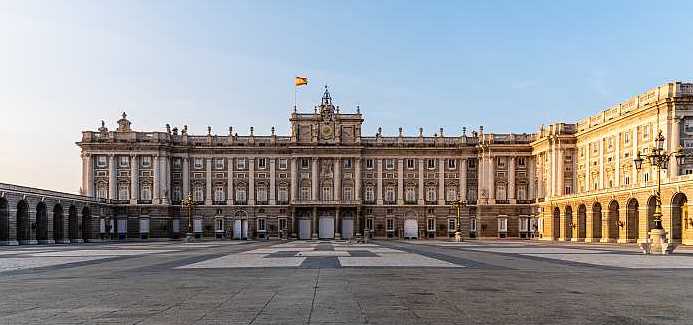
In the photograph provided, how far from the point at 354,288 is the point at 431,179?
10028 cm

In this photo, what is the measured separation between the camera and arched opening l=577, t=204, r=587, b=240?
91.2 m

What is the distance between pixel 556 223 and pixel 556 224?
15 centimetres

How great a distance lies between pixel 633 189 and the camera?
243 feet

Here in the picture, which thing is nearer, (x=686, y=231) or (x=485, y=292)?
(x=485, y=292)

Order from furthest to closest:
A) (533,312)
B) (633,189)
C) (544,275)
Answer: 1. (633,189)
2. (544,275)
3. (533,312)

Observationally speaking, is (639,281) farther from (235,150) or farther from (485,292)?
(235,150)

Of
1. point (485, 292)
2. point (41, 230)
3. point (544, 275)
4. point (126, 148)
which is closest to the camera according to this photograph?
point (485, 292)

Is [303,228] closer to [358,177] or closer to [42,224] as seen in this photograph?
[358,177]

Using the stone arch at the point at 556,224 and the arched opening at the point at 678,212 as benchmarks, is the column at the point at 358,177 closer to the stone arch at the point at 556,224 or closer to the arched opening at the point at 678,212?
the stone arch at the point at 556,224

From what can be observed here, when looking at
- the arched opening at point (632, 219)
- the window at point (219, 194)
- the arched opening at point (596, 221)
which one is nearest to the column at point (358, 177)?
the window at point (219, 194)

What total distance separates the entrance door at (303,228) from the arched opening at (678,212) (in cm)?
6273

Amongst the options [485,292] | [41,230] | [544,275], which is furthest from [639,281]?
[41,230]

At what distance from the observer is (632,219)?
76.7 metres

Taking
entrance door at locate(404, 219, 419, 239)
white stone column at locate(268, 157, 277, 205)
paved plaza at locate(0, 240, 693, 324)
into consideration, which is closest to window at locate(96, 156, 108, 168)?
white stone column at locate(268, 157, 277, 205)
